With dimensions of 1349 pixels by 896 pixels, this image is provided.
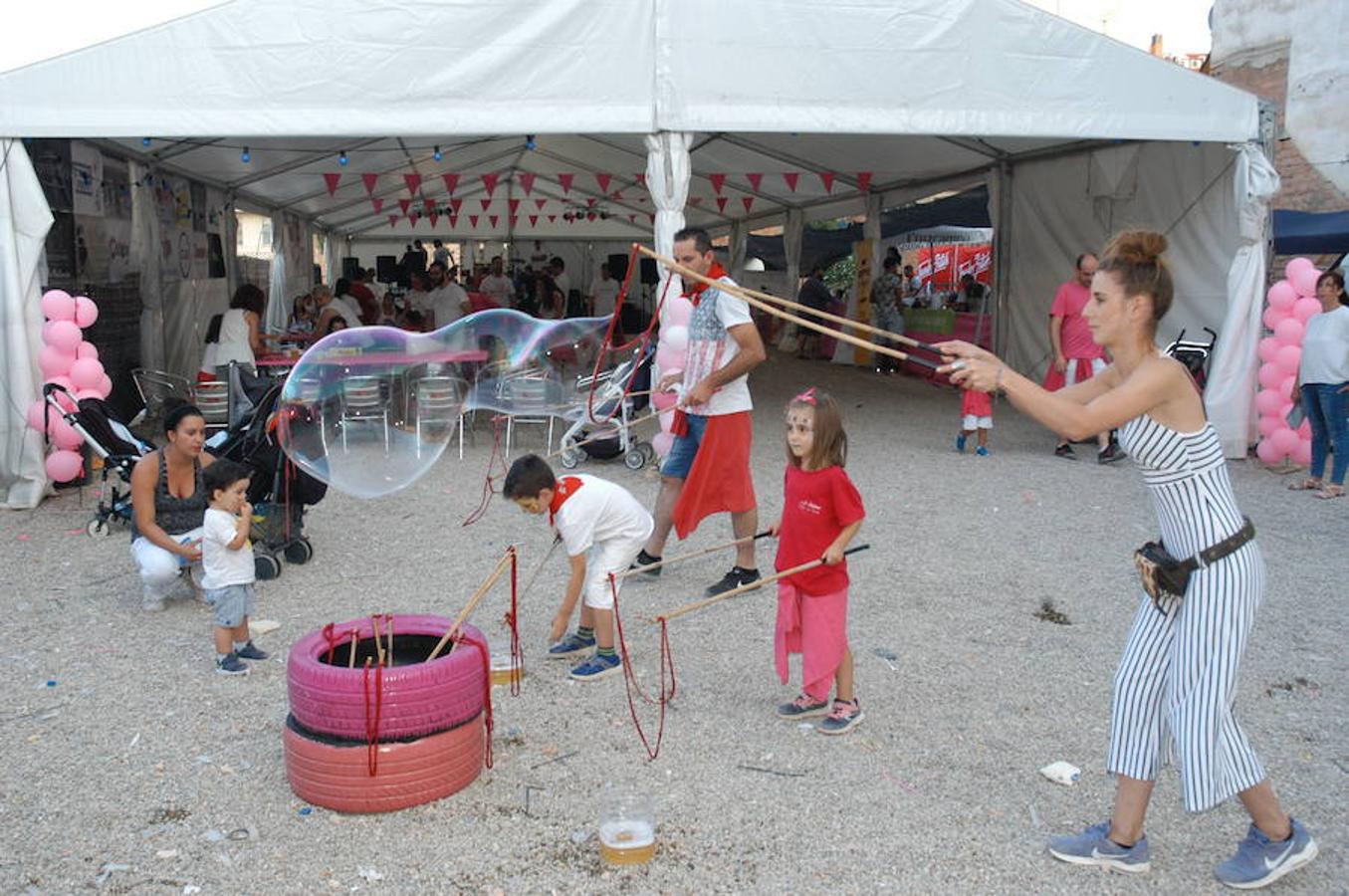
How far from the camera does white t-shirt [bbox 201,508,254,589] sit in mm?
4969

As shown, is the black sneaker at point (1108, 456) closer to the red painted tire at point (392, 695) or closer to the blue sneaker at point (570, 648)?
the blue sneaker at point (570, 648)

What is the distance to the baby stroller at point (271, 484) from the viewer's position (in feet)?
21.7

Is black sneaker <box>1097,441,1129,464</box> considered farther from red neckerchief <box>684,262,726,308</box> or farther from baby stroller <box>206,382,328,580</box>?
baby stroller <box>206,382,328,580</box>

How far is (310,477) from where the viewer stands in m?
6.68

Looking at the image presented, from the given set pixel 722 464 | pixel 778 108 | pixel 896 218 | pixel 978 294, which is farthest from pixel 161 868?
pixel 896 218

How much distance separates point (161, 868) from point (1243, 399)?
Answer: 386 inches

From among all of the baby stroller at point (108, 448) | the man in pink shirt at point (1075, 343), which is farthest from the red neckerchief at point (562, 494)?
the man in pink shirt at point (1075, 343)

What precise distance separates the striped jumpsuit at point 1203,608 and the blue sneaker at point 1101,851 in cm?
27

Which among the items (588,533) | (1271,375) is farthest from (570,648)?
(1271,375)

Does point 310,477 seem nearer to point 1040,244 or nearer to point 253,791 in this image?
point 253,791

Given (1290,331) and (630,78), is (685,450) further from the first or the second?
(1290,331)

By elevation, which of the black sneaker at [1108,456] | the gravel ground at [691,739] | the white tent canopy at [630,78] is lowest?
the gravel ground at [691,739]

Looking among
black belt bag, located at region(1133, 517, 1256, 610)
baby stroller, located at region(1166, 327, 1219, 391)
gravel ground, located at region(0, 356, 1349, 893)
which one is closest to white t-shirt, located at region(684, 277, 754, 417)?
gravel ground, located at region(0, 356, 1349, 893)

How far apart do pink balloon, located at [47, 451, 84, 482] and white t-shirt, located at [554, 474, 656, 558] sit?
5.42 meters
